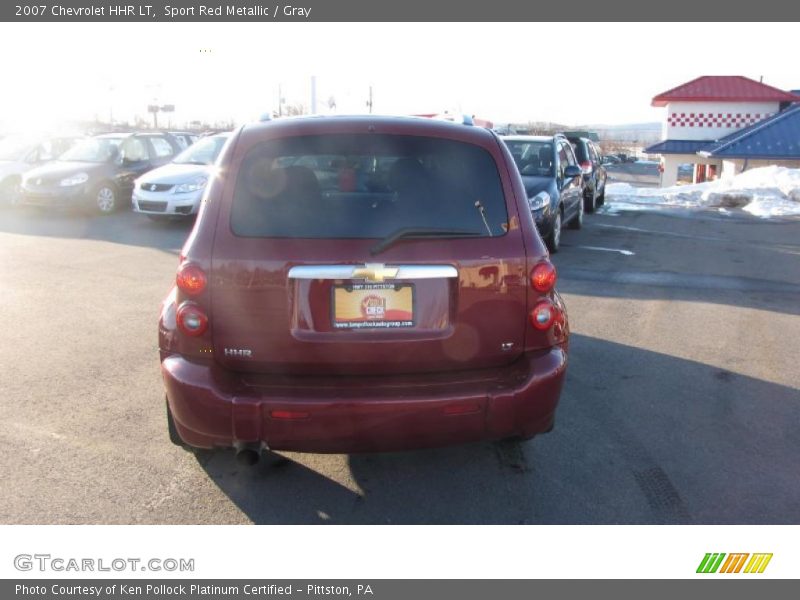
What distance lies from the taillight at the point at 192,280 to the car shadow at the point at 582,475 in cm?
110

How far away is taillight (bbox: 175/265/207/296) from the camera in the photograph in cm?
324

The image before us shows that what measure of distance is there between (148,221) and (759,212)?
15757 millimetres

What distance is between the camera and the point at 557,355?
350 centimetres

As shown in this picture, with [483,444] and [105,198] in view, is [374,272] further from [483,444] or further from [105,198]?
[105,198]

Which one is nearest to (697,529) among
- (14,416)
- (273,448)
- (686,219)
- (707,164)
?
(273,448)

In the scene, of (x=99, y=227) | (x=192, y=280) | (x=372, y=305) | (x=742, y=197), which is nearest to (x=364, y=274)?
(x=372, y=305)

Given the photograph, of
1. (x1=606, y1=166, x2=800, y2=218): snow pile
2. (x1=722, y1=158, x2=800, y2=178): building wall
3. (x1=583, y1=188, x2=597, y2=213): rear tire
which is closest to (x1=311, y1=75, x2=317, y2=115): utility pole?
(x1=583, y1=188, x2=597, y2=213): rear tire

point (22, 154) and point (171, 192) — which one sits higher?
point (22, 154)

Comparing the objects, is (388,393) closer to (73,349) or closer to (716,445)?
(716,445)

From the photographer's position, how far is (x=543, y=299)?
3449 mm

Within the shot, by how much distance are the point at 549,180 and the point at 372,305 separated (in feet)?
27.7

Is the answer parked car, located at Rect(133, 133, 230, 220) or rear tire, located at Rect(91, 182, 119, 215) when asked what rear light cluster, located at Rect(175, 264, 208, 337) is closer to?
parked car, located at Rect(133, 133, 230, 220)

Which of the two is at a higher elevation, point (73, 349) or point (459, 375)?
point (459, 375)

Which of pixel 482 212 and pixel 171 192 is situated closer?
pixel 482 212
